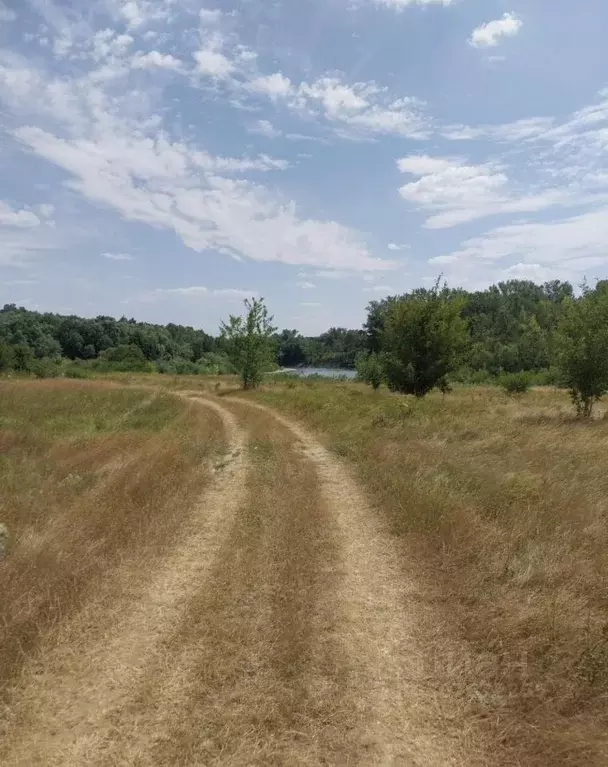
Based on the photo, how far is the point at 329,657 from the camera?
4734 mm

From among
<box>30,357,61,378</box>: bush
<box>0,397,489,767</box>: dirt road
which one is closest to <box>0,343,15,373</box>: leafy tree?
<box>30,357,61,378</box>: bush

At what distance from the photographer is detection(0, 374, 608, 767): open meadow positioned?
3.80 m

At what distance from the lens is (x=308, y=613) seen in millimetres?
5508

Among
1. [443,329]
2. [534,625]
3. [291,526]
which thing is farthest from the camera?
[443,329]

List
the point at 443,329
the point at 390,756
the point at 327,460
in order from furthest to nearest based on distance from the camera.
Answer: the point at 443,329
the point at 327,460
the point at 390,756

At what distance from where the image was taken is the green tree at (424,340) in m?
26.6

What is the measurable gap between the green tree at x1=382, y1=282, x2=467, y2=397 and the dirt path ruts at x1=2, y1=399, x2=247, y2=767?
21.7 meters

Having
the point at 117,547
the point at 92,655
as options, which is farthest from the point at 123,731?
the point at 117,547

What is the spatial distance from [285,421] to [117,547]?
14.1 meters

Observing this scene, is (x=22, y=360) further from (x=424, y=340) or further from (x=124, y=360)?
(x=424, y=340)

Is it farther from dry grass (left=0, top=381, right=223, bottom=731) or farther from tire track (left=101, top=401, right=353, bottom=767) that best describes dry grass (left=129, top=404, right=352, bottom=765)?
dry grass (left=0, top=381, right=223, bottom=731)

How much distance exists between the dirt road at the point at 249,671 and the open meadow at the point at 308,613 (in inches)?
0.8

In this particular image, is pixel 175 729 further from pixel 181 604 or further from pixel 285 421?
pixel 285 421

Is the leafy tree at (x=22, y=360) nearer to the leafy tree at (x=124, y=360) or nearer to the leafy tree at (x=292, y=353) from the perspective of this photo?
the leafy tree at (x=124, y=360)
